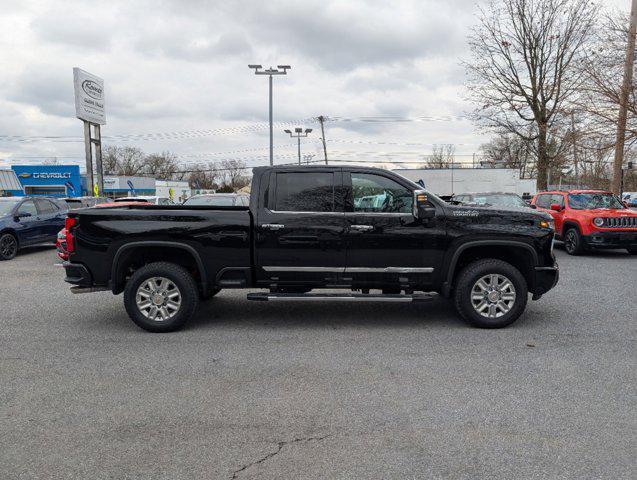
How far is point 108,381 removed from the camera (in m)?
4.47

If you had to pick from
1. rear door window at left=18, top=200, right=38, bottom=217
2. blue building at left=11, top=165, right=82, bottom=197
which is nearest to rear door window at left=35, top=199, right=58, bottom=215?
rear door window at left=18, top=200, right=38, bottom=217

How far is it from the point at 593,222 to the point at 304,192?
9362 millimetres

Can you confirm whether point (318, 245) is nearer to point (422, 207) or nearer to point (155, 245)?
point (422, 207)

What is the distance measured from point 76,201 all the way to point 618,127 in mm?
17828

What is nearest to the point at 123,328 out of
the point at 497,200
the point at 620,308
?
the point at 620,308

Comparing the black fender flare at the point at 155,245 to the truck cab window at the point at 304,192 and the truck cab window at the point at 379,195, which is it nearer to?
the truck cab window at the point at 304,192

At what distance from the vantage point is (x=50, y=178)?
49.6 meters

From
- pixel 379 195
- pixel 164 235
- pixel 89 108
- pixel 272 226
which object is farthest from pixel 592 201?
pixel 89 108

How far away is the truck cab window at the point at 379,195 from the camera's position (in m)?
6.03

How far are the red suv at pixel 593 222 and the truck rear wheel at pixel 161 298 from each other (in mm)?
10428

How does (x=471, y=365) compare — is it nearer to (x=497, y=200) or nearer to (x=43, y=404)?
(x=43, y=404)

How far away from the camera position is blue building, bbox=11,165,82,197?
162 ft

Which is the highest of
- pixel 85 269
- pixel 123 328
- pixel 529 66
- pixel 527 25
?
pixel 527 25

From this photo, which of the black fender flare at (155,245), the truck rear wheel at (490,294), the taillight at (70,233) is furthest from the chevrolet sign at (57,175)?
the truck rear wheel at (490,294)
